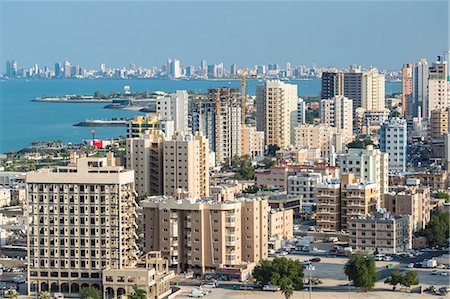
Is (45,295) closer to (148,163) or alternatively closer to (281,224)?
(281,224)

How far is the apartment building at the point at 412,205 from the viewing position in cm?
1494

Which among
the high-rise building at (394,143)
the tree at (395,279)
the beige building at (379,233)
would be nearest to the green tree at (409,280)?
the tree at (395,279)

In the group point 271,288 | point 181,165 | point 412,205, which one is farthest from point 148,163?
point 271,288

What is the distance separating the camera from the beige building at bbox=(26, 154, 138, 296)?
11797mm

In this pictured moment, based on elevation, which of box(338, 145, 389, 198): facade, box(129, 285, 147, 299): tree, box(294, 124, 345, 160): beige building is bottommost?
box(129, 285, 147, 299): tree

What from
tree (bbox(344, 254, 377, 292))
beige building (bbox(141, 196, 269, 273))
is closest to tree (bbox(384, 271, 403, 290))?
tree (bbox(344, 254, 377, 292))

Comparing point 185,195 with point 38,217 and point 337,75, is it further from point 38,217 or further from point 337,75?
point 337,75

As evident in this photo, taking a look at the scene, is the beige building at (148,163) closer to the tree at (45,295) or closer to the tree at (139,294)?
the tree at (45,295)

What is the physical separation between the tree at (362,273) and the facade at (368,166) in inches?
161

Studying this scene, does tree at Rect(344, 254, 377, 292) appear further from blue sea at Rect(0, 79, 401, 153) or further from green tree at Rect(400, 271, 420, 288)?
blue sea at Rect(0, 79, 401, 153)

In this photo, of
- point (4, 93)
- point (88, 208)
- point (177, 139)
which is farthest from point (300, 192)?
point (4, 93)

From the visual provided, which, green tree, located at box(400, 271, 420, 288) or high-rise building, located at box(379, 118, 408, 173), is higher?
high-rise building, located at box(379, 118, 408, 173)

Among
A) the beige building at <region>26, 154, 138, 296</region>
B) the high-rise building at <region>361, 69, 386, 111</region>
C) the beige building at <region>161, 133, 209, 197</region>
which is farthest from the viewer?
the high-rise building at <region>361, 69, 386, 111</region>

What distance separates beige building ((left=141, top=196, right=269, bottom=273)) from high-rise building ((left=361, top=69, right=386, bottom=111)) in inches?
809
